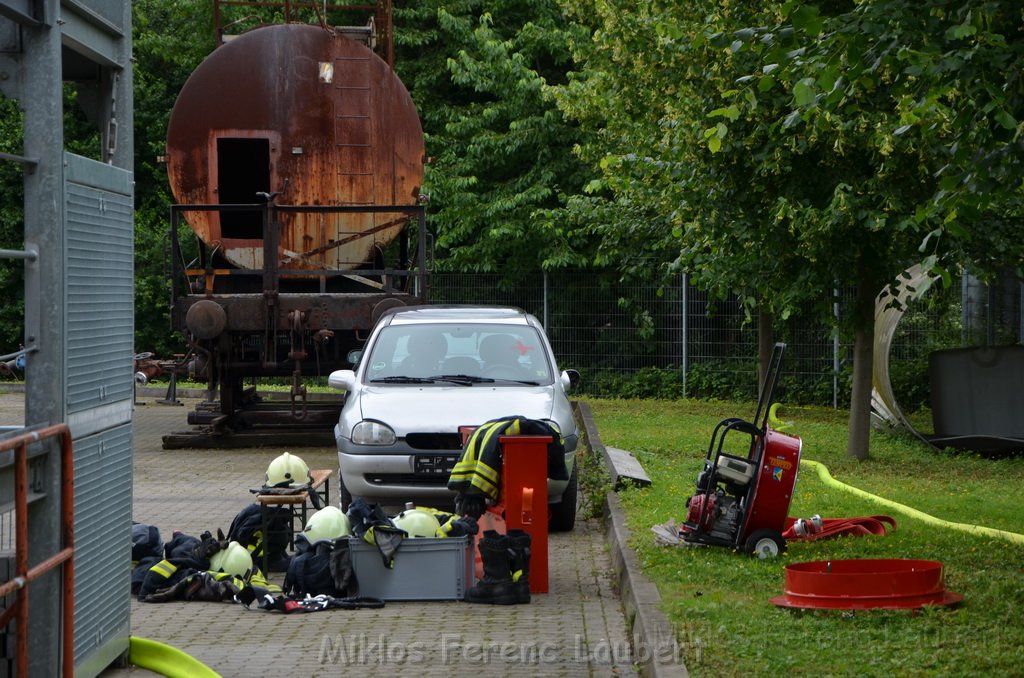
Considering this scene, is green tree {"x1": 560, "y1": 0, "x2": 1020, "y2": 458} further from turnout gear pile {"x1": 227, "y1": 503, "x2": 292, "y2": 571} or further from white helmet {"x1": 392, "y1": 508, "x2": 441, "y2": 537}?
turnout gear pile {"x1": 227, "y1": 503, "x2": 292, "y2": 571}

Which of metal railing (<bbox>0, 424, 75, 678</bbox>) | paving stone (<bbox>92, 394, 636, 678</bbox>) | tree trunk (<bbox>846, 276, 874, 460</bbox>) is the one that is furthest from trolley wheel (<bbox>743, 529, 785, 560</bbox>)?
tree trunk (<bbox>846, 276, 874, 460</bbox>)

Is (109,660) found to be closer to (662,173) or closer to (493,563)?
(493,563)

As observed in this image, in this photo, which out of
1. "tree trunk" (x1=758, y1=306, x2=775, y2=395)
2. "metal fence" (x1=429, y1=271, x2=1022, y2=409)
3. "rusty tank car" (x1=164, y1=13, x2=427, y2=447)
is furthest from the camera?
"metal fence" (x1=429, y1=271, x2=1022, y2=409)

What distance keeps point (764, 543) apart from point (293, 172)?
9508mm

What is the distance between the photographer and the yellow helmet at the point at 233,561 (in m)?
9.02

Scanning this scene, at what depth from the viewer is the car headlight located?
35.7 feet

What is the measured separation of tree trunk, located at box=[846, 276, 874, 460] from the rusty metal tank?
571cm

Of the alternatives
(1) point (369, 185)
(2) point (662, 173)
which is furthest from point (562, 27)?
(2) point (662, 173)

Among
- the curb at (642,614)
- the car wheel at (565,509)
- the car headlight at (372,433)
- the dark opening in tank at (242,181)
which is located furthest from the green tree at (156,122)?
the curb at (642,614)

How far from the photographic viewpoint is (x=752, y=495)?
926cm

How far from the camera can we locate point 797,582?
7.64 meters

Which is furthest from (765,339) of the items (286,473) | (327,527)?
(327,527)

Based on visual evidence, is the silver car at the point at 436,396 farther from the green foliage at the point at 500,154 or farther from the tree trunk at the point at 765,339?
the green foliage at the point at 500,154

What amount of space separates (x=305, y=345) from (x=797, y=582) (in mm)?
10576
